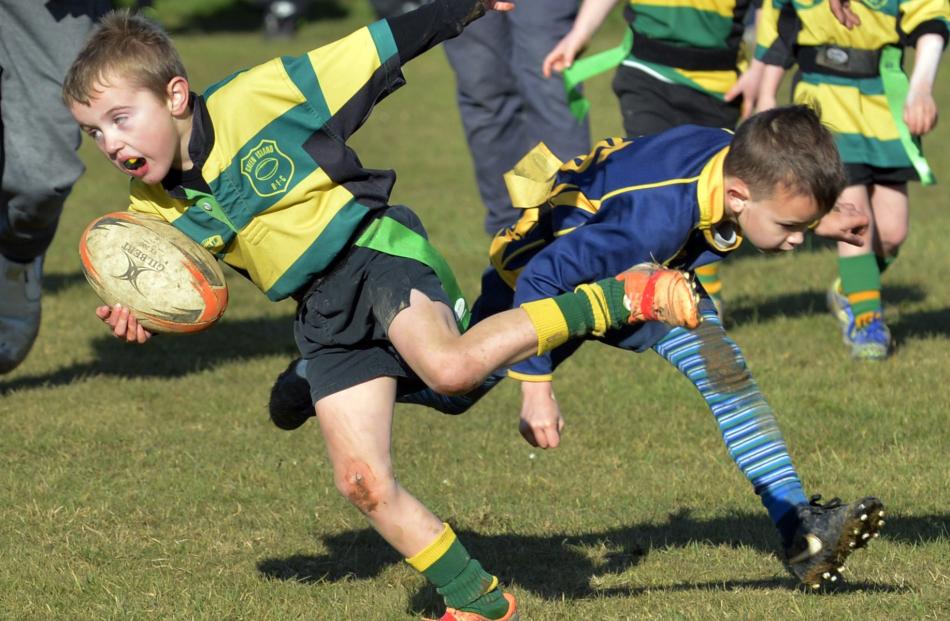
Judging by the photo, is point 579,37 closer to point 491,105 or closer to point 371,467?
point 491,105

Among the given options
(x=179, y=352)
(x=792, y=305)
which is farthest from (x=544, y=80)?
(x=179, y=352)

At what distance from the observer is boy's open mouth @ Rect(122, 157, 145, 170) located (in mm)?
4398

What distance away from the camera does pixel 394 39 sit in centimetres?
448

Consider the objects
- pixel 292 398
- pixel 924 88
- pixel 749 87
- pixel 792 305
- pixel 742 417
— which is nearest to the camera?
pixel 742 417

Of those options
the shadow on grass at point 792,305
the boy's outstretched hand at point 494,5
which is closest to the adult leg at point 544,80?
the shadow on grass at point 792,305

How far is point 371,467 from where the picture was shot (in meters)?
4.32

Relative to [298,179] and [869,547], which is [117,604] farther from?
[869,547]

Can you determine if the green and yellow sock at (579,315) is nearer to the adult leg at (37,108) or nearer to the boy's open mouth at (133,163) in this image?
the boy's open mouth at (133,163)

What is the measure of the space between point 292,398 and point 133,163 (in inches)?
40.7

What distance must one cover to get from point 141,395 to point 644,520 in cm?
274

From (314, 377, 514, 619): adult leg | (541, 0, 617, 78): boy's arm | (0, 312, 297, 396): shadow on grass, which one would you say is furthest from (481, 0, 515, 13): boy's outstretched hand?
(0, 312, 297, 396): shadow on grass

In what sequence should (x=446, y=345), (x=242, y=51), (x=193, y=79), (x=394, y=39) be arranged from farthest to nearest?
(x=242, y=51)
(x=193, y=79)
(x=394, y=39)
(x=446, y=345)

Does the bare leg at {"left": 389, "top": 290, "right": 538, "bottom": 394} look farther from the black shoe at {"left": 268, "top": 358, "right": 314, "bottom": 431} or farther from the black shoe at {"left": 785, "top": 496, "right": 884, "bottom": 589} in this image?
the black shoe at {"left": 785, "top": 496, "right": 884, "bottom": 589}

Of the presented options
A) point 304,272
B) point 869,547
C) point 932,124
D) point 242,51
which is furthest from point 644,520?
point 242,51
